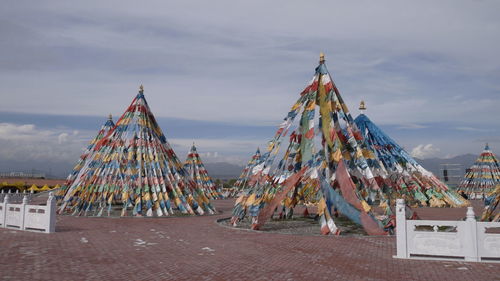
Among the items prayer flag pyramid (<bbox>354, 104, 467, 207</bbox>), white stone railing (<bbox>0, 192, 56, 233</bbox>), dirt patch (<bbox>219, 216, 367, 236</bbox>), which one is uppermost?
prayer flag pyramid (<bbox>354, 104, 467, 207</bbox>)

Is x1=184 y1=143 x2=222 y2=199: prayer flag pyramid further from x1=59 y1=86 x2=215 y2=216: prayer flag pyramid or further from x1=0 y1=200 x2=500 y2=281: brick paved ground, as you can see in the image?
x1=0 y1=200 x2=500 y2=281: brick paved ground

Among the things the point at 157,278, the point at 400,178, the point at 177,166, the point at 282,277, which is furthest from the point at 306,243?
the point at 400,178

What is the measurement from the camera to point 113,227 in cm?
1579

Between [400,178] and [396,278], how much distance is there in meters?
22.2

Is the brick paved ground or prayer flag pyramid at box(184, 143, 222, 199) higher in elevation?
prayer flag pyramid at box(184, 143, 222, 199)

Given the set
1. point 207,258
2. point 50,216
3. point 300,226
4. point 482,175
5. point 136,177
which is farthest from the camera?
point 482,175

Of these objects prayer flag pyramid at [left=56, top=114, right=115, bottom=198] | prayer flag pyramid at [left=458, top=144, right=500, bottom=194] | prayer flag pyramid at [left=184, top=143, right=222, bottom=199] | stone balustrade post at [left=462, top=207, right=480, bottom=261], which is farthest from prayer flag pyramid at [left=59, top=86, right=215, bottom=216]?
prayer flag pyramid at [left=458, top=144, right=500, bottom=194]

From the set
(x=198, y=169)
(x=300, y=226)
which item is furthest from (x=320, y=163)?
(x=198, y=169)

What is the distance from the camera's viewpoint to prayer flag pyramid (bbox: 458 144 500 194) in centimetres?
4256

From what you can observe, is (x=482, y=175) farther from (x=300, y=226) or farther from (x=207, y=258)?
(x=207, y=258)

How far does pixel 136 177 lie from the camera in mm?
21203

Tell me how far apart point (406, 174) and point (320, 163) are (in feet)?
51.5

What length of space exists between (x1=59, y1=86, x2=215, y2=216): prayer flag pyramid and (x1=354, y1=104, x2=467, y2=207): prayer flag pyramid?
513 inches

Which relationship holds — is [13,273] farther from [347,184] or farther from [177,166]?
[177,166]
